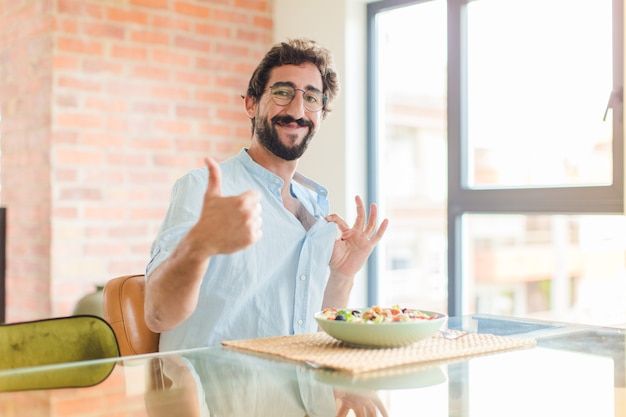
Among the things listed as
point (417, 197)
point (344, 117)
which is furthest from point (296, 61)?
point (417, 197)

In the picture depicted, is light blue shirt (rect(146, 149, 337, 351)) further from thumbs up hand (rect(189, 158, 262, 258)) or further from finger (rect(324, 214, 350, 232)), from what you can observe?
thumbs up hand (rect(189, 158, 262, 258))

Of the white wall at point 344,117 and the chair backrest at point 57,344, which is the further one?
the white wall at point 344,117

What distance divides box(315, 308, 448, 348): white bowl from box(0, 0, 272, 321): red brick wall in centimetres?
196

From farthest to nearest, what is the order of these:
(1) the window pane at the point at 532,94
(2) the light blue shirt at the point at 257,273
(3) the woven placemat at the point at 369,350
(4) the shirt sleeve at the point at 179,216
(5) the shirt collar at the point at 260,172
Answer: (1) the window pane at the point at 532,94
(5) the shirt collar at the point at 260,172
(2) the light blue shirt at the point at 257,273
(4) the shirt sleeve at the point at 179,216
(3) the woven placemat at the point at 369,350

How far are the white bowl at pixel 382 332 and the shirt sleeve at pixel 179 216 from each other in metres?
0.45

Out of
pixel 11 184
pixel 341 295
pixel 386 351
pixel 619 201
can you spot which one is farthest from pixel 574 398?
pixel 11 184

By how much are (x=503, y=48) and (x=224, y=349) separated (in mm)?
2269

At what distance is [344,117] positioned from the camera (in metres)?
3.54

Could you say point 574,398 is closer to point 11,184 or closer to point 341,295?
point 341,295

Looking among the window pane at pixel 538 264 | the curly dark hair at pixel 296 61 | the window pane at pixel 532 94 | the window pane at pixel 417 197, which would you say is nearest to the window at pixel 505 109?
the window pane at pixel 532 94

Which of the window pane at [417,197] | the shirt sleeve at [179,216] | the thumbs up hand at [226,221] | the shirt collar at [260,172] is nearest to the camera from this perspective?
the thumbs up hand at [226,221]

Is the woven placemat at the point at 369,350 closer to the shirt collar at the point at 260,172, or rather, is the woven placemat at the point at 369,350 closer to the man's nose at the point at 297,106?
the shirt collar at the point at 260,172

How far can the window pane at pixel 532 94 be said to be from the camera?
3.08 meters

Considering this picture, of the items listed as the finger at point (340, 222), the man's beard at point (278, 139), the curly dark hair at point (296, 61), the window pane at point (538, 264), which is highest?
the curly dark hair at point (296, 61)
